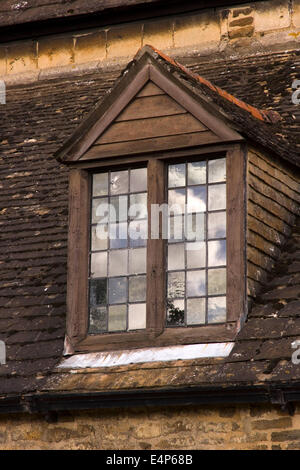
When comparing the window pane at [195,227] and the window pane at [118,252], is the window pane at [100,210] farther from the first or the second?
the window pane at [195,227]

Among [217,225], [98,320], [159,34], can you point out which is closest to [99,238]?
[98,320]

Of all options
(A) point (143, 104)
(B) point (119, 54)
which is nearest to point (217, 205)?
(A) point (143, 104)

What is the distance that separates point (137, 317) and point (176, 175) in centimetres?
→ 116

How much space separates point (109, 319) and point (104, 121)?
5.24ft

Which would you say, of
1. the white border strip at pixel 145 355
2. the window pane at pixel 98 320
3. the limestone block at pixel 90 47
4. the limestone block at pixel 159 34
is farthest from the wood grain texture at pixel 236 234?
the limestone block at pixel 90 47

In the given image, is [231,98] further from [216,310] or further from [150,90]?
[216,310]

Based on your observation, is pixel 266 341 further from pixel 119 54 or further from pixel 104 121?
pixel 119 54

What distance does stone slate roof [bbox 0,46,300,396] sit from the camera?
786 centimetres

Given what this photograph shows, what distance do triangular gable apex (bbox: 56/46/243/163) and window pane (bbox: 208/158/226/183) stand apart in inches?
16.3

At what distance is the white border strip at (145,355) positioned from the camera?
8055 mm

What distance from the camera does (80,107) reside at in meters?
11.9

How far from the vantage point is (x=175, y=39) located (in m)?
12.6

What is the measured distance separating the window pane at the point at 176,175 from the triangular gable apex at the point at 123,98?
44cm

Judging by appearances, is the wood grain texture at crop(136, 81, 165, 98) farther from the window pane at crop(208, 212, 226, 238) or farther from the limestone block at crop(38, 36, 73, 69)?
the limestone block at crop(38, 36, 73, 69)
